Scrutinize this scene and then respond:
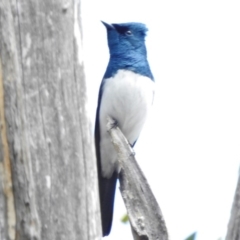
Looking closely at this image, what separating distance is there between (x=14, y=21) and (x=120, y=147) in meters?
1.51

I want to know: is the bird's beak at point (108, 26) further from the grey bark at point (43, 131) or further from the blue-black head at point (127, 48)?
the grey bark at point (43, 131)

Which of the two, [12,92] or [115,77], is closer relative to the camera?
[12,92]

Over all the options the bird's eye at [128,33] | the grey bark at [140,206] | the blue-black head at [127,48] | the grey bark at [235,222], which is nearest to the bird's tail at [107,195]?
the blue-black head at [127,48]

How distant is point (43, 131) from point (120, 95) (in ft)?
12.0

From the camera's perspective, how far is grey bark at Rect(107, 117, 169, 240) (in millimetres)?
4004

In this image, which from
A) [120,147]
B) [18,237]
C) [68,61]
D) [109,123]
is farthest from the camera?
[109,123]

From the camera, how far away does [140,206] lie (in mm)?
4145

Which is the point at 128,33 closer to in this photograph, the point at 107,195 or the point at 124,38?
the point at 124,38

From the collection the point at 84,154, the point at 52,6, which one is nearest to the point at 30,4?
the point at 52,6

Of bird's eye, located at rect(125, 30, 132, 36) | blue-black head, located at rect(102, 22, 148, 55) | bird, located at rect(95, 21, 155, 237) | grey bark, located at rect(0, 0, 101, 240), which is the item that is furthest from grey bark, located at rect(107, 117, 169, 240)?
bird's eye, located at rect(125, 30, 132, 36)

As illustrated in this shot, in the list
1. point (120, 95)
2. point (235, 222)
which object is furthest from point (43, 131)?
point (120, 95)

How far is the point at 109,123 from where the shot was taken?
6.86m

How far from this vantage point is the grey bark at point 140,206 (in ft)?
13.1

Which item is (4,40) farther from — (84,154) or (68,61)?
(84,154)
